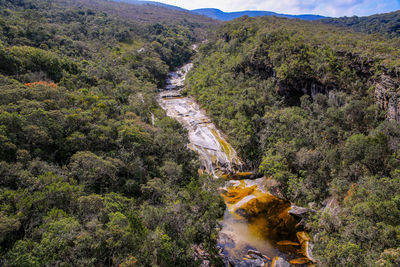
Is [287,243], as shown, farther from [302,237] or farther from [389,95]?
[389,95]

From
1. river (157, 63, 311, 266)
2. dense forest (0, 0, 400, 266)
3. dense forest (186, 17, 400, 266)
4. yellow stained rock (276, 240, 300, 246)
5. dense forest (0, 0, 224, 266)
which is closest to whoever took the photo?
dense forest (0, 0, 224, 266)

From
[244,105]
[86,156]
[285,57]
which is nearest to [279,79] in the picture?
[285,57]

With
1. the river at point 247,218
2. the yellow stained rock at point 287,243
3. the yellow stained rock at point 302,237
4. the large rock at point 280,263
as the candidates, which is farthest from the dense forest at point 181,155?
the large rock at point 280,263

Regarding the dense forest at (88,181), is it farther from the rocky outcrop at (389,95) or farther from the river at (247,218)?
the rocky outcrop at (389,95)

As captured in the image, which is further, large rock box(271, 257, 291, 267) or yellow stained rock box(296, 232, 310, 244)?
yellow stained rock box(296, 232, 310, 244)

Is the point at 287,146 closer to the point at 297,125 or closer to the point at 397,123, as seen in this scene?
the point at 297,125

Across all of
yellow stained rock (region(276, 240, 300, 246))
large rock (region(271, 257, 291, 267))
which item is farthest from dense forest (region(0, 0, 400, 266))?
large rock (region(271, 257, 291, 267))

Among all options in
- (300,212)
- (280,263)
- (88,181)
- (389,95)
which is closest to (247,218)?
(300,212)

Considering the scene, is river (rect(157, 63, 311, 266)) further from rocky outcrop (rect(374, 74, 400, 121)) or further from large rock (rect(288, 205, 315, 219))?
rocky outcrop (rect(374, 74, 400, 121))
